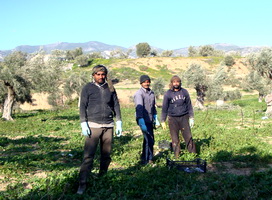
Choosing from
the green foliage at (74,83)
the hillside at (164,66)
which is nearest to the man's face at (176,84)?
the green foliage at (74,83)

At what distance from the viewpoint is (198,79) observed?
26156 mm

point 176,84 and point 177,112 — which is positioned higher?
point 176,84

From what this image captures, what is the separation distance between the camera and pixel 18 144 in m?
10.5

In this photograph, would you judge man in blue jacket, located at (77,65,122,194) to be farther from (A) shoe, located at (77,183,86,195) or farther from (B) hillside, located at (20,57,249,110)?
(B) hillside, located at (20,57,249,110)

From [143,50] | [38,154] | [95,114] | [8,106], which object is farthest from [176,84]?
[143,50]

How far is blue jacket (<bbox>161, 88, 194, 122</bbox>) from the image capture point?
24.0 feet

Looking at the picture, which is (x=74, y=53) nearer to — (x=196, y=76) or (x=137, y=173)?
(x=196, y=76)

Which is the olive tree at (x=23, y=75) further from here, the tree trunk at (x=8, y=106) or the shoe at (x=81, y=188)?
the shoe at (x=81, y=188)

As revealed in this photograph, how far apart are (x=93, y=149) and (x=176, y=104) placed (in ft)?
9.40

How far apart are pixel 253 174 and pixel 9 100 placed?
56.4 feet

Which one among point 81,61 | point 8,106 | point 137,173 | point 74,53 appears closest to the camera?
point 137,173

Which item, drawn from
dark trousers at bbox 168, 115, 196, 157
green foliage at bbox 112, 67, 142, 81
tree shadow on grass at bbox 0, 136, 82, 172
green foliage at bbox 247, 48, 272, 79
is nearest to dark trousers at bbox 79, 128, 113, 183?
tree shadow on grass at bbox 0, 136, 82, 172

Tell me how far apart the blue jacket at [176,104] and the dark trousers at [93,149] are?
2235 mm

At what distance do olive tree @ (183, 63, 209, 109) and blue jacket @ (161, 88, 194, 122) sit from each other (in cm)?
1906
